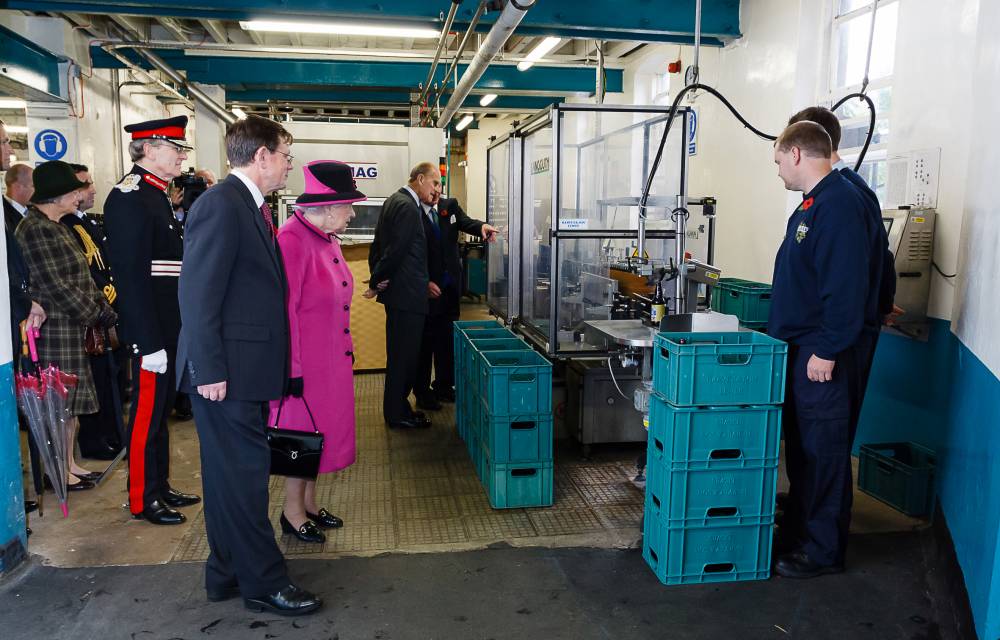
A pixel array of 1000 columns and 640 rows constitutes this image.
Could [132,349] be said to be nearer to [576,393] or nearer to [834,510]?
[576,393]

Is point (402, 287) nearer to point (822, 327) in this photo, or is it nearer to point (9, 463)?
point (9, 463)

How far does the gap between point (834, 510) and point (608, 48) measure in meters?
7.54

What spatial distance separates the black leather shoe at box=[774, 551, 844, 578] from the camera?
9.78ft

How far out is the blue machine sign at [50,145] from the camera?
23.0ft

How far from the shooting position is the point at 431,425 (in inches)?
203

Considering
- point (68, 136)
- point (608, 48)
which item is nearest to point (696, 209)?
point (608, 48)

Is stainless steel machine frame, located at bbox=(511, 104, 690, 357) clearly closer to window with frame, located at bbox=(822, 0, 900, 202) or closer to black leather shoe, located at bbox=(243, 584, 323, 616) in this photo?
window with frame, located at bbox=(822, 0, 900, 202)

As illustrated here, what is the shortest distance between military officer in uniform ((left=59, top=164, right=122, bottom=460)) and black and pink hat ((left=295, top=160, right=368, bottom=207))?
1.75 m

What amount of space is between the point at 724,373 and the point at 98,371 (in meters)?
3.55

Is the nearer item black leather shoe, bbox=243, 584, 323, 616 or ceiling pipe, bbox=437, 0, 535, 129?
black leather shoe, bbox=243, 584, 323, 616

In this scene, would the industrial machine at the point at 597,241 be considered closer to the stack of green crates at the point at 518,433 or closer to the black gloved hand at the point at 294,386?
the stack of green crates at the point at 518,433

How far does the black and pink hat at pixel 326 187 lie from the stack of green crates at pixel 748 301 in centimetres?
275

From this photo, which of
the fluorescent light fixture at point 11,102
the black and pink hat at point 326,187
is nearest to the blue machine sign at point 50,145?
the fluorescent light fixture at point 11,102

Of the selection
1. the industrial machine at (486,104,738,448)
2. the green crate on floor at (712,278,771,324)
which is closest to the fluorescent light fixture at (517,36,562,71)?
the industrial machine at (486,104,738,448)
